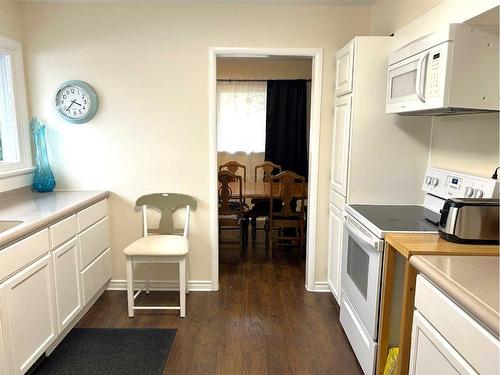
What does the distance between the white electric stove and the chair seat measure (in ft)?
3.88

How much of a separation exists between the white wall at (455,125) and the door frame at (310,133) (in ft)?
2.19

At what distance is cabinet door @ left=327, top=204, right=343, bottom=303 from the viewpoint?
2.76 m

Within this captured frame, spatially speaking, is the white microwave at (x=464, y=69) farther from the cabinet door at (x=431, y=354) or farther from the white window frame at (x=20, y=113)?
the white window frame at (x=20, y=113)

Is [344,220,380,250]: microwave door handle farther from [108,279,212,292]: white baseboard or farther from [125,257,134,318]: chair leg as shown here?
[125,257,134,318]: chair leg

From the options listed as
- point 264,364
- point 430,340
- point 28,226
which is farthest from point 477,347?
point 28,226

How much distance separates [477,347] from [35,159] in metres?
3.14

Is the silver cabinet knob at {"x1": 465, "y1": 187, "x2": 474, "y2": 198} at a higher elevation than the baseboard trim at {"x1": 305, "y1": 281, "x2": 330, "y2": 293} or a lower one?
higher

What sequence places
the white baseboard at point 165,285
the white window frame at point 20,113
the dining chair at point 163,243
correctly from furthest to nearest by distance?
the white baseboard at point 165,285 → the white window frame at point 20,113 → the dining chair at point 163,243

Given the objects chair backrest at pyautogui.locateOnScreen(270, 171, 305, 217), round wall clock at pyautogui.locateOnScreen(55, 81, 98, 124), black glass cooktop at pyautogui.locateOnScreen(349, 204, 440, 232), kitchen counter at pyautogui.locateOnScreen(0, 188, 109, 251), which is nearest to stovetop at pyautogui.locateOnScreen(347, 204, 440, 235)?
black glass cooktop at pyautogui.locateOnScreen(349, 204, 440, 232)

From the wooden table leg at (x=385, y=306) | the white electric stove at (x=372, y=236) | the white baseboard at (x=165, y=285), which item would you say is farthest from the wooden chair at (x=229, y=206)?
the wooden table leg at (x=385, y=306)

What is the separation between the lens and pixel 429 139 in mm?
2416

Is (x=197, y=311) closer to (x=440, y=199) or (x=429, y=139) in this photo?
(x=440, y=199)

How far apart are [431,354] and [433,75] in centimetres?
120

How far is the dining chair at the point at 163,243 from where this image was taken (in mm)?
2648
